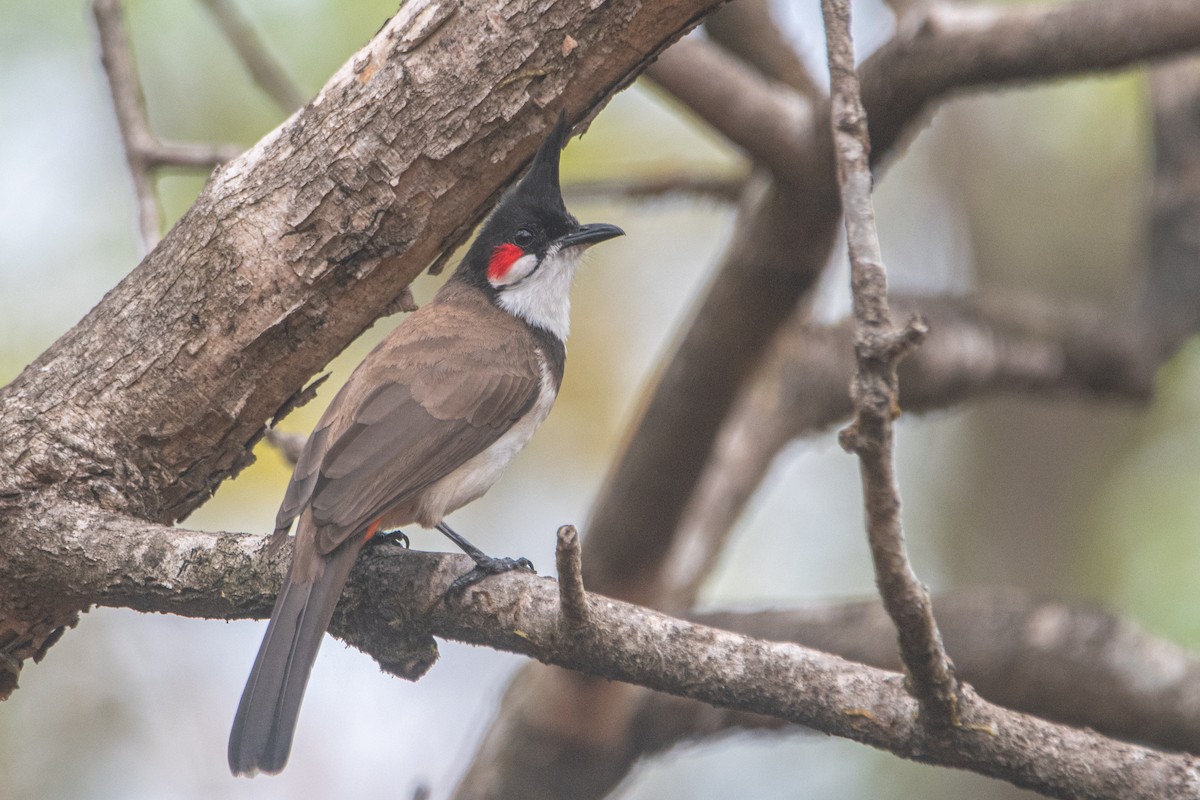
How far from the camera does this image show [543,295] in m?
4.04

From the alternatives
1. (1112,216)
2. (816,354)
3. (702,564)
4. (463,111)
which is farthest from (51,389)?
(1112,216)

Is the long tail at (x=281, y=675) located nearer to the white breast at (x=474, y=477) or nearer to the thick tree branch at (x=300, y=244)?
the thick tree branch at (x=300, y=244)

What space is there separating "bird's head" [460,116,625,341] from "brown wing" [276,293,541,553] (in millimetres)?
312

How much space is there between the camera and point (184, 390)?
2.61 meters

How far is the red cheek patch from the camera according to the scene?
159 inches

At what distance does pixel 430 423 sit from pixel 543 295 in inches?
38.4

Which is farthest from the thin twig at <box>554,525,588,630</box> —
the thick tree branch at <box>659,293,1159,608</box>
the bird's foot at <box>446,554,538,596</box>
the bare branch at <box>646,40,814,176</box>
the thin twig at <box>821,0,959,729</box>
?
the thick tree branch at <box>659,293,1159,608</box>

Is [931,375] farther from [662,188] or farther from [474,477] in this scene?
[474,477]

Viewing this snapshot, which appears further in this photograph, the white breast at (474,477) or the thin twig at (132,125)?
the thin twig at (132,125)

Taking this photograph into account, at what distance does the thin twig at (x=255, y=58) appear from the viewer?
4.09 m

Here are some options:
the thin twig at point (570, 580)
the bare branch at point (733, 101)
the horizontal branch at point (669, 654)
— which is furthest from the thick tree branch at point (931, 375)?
the thin twig at point (570, 580)

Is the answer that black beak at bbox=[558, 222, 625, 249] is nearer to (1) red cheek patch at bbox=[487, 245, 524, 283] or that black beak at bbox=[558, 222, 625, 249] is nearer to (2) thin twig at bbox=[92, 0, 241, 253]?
(1) red cheek patch at bbox=[487, 245, 524, 283]

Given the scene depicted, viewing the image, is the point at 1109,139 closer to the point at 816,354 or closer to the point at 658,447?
the point at 816,354

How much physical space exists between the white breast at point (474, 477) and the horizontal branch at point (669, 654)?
78 cm
